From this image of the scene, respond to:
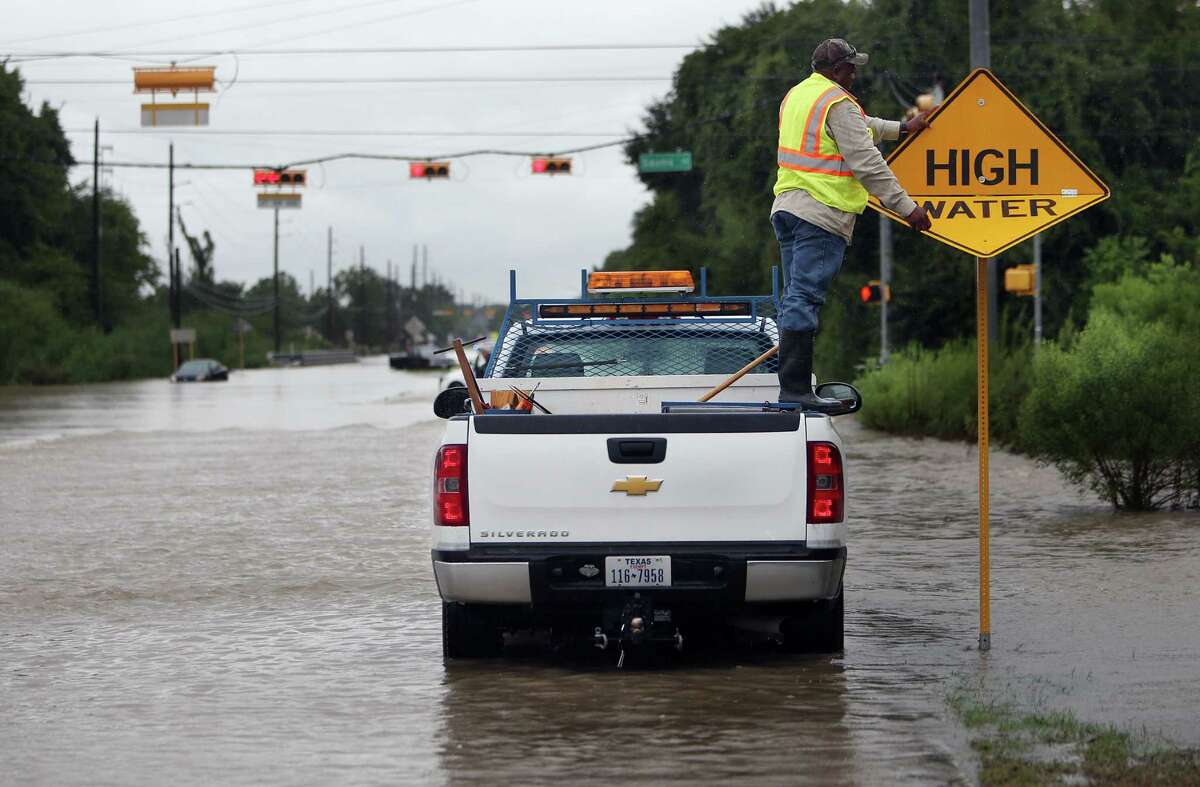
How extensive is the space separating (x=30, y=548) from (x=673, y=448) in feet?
24.6

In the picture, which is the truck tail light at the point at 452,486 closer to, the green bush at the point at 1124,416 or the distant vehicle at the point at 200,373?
the green bush at the point at 1124,416

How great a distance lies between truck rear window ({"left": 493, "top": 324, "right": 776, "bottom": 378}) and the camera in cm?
1038

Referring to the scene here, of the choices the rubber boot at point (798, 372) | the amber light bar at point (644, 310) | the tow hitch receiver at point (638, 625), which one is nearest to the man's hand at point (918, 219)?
the rubber boot at point (798, 372)

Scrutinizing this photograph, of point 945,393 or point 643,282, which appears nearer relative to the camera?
point 643,282

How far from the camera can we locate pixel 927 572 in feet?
40.2

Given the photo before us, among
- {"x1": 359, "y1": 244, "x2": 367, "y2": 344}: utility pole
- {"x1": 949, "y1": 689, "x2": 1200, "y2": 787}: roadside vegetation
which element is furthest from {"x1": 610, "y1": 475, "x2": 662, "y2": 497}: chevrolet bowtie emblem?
{"x1": 359, "y1": 244, "x2": 367, "y2": 344}: utility pole

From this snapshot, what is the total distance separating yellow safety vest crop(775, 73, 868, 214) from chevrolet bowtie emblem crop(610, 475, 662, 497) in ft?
5.88

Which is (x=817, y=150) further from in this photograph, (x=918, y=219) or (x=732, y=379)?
(x=732, y=379)

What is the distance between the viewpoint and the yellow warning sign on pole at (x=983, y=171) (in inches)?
360

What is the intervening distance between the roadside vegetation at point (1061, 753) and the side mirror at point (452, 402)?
283cm

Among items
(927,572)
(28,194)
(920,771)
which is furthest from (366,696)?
(28,194)

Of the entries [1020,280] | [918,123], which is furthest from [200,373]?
[918,123]

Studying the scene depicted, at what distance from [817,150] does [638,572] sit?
7.47 feet

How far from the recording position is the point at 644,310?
10617 millimetres
